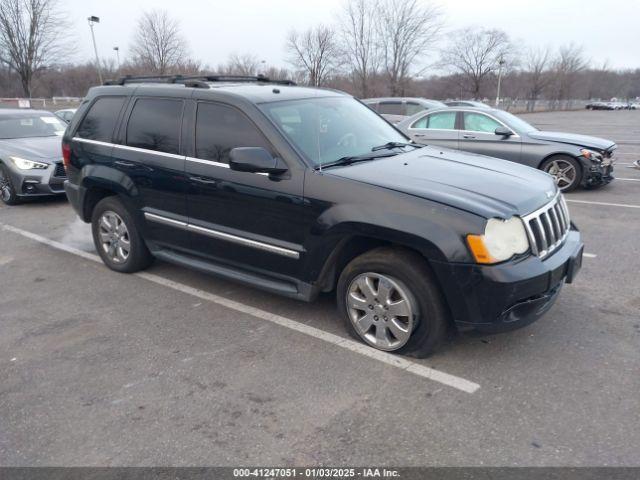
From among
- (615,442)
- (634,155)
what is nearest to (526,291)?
(615,442)

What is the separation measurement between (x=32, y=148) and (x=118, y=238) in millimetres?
4778

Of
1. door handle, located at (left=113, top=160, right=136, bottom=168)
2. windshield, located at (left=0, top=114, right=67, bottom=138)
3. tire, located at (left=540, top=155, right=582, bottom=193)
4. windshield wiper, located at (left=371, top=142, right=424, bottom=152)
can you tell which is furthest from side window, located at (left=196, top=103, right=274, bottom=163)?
windshield, located at (left=0, top=114, right=67, bottom=138)

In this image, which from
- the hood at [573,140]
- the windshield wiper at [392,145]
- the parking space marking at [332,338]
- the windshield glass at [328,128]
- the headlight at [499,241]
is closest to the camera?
the headlight at [499,241]

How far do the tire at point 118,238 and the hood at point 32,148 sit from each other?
399 centimetres

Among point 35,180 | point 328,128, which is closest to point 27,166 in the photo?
point 35,180

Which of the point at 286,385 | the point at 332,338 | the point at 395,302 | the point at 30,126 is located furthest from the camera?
the point at 30,126

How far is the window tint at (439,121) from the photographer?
9930mm

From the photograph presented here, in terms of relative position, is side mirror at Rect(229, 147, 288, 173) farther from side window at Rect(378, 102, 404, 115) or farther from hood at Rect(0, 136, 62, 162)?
side window at Rect(378, 102, 404, 115)

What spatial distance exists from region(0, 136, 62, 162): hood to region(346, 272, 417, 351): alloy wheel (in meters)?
7.03

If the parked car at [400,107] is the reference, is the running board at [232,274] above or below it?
below

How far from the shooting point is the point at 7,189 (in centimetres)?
875

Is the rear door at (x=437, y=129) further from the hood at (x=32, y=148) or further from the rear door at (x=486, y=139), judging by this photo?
the hood at (x=32, y=148)

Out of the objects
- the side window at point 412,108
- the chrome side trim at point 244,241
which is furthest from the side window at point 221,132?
the side window at point 412,108

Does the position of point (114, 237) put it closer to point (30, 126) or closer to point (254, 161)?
point (254, 161)
